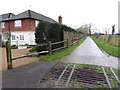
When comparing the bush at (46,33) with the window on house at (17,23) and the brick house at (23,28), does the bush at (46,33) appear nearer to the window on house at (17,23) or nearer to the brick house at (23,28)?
the brick house at (23,28)

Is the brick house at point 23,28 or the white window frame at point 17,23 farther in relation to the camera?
the white window frame at point 17,23

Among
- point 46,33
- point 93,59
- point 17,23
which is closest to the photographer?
point 93,59

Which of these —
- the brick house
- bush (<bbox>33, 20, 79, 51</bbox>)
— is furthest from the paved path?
the brick house

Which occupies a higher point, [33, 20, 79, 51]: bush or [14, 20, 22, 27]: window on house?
[14, 20, 22, 27]: window on house

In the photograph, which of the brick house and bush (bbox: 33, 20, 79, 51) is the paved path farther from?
the brick house

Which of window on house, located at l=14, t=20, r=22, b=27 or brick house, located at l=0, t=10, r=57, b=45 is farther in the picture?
window on house, located at l=14, t=20, r=22, b=27

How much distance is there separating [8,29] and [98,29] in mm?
71746

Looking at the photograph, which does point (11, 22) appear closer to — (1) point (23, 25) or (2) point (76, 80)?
(1) point (23, 25)

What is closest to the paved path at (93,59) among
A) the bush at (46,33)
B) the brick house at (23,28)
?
the bush at (46,33)

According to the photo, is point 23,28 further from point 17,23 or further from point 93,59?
point 93,59

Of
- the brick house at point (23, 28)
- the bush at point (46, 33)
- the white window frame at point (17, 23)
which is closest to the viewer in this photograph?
the bush at point (46, 33)

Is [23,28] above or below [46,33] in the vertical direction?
above

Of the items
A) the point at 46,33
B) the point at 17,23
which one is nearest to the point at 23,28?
the point at 17,23

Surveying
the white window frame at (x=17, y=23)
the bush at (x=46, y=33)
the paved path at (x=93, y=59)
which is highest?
the white window frame at (x=17, y=23)
